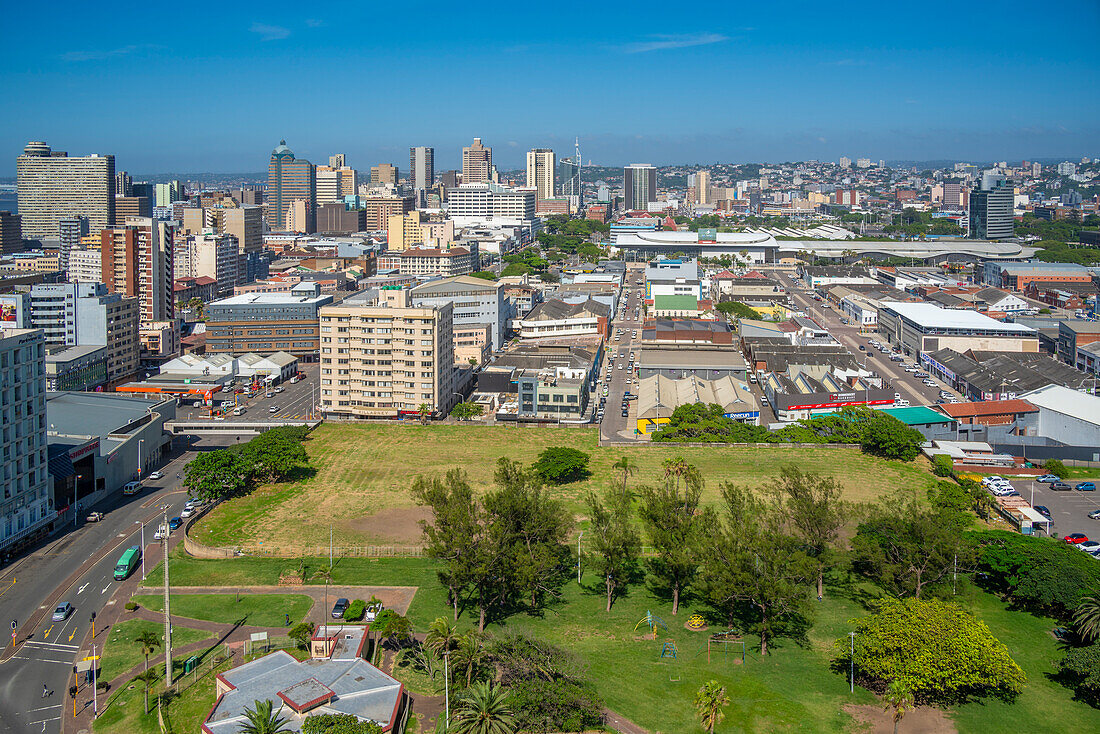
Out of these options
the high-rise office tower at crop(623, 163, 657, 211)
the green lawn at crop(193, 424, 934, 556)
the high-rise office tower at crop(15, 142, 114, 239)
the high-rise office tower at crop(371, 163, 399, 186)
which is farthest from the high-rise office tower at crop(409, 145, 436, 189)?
the green lawn at crop(193, 424, 934, 556)

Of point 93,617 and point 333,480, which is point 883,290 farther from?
point 93,617

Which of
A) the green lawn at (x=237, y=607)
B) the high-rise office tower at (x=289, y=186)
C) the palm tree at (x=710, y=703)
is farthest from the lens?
the high-rise office tower at (x=289, y=186)

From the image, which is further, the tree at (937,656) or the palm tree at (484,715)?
the tree at (937,656)

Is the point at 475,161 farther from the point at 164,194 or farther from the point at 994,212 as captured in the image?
the point at 994,212

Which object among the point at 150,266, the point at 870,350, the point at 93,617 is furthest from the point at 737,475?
the point at 150,266

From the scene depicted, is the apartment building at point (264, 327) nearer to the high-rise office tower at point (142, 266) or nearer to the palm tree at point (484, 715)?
the high-rise office tower at point (142, 266)

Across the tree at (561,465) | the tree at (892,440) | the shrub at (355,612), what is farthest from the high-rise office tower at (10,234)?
the tree at (892,440)

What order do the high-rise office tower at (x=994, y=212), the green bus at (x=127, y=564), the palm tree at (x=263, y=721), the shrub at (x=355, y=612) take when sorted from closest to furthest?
the palm tree at (x=263, y=721)
the shrub at (x=355, y=612)
the green bus at (x=127, y=564)
the high-rise office tower at (x=994, y=212)
